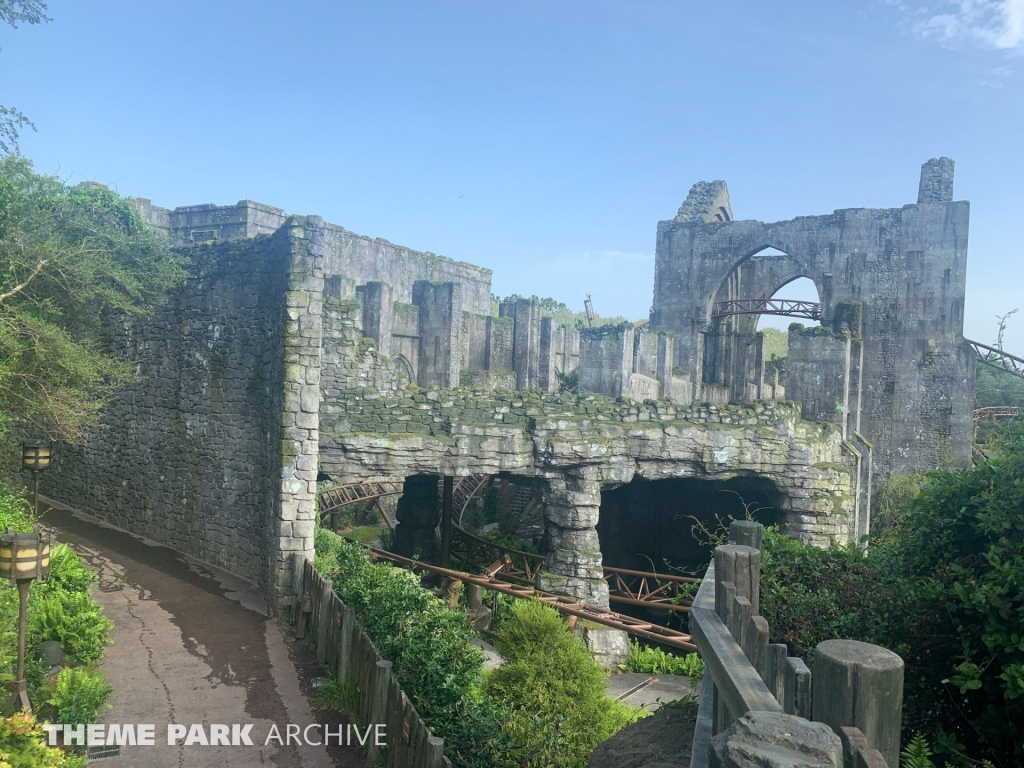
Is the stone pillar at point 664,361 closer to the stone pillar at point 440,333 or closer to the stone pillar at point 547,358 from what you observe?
the stone pillar at point 547,358

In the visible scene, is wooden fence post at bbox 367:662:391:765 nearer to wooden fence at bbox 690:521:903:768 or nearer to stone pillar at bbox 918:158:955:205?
wooden fence at bbox 690:521:903:768

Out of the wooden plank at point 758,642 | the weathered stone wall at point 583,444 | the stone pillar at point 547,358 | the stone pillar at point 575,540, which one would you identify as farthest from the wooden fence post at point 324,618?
the stone pillar at point 547,358

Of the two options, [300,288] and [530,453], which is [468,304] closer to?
[530,453]

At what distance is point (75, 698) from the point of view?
19.5 ft

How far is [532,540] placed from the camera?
1898 centimetres

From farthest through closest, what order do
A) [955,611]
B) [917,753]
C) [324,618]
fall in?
1. [324,618]
2. [955,611]
3. [917,753]

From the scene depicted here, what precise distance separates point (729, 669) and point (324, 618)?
6.11m

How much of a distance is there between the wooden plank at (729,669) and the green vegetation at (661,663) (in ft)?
32.0

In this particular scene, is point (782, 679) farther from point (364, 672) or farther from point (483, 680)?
point (483, 680)

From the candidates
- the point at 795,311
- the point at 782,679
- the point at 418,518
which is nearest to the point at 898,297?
the point at 795,311

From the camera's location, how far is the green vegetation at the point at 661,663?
12664 millimetres

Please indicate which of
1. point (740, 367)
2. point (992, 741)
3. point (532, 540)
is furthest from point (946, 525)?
point (740, 367)

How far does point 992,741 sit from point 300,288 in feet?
27.7

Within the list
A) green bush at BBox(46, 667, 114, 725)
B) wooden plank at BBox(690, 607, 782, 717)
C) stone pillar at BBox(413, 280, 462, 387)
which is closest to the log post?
wooden plank at BBox(690, 607, 782, 717)
